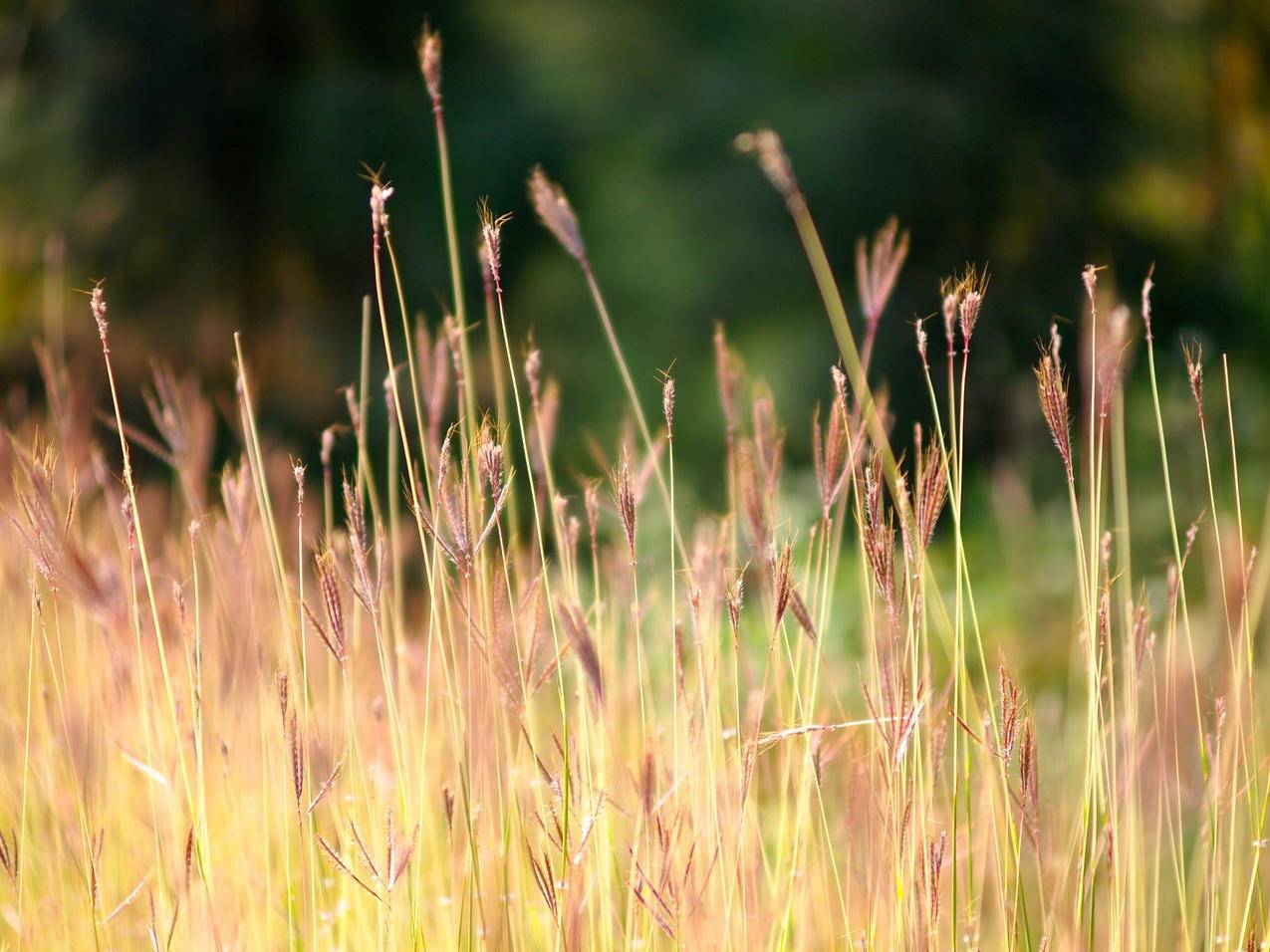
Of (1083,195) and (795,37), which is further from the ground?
(795,37)

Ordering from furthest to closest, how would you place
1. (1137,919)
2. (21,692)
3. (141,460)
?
1. (141,460)
2. (21,692)
3. (1137,919)

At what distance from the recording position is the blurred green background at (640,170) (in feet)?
12.0

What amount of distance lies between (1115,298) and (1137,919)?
2962mm

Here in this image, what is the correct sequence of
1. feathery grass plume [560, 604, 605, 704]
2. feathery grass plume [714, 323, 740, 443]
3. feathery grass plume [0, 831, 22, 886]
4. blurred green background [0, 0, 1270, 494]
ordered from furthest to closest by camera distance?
blurred green background [0, 0, 1270, 494], feathery grass plume [714, 323, 740, 443], feathery grass plume [0, 831, 22, 886], feathery grass plume [560, 604, 605, 704]

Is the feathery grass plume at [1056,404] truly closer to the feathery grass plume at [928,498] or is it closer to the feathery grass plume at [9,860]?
the feathery grass plume at [928,498]

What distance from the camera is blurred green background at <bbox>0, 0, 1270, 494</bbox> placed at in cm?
366

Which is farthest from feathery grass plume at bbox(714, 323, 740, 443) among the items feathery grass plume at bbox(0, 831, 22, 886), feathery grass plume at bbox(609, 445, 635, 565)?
feathery grass plume at bbox(0, 831, 22, 886)

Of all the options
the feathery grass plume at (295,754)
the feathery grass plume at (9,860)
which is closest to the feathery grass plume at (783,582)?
the feathery grass plume at (295,754)

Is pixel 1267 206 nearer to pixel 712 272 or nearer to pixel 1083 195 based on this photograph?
pixel 1083 195

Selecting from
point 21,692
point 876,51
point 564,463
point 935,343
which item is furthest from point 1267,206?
point 21,692

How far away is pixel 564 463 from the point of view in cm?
381

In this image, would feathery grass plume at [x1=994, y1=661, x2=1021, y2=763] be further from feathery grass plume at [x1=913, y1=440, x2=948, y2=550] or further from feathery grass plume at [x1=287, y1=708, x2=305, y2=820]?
feathery grass plume at [x1=287, y1=708, x2=305, y2=820]

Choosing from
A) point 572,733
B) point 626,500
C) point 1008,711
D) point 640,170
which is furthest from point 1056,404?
point 640,170

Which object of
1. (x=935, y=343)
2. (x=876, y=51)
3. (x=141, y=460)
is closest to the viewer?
(x=876, y=51)
